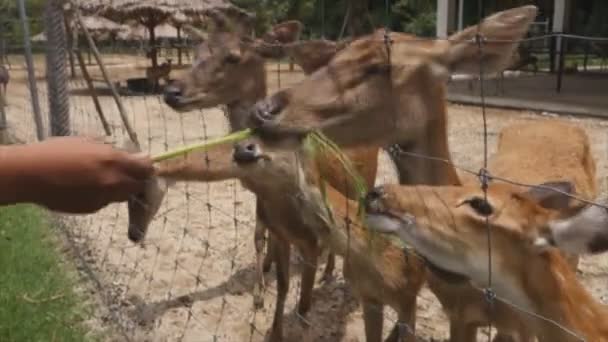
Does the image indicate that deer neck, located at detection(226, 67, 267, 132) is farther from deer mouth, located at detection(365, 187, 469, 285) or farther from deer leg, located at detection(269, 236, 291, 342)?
deer mouth, located at detection(365, 187, 469, 285)

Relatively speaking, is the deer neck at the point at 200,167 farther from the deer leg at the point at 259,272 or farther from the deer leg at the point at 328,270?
the deer leg at the point at 328,270

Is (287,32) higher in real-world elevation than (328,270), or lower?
higher

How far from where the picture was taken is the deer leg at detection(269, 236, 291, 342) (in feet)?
14.4

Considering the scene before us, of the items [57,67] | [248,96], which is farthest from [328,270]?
[57,67]

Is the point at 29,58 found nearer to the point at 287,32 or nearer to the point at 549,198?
the point at 287,32

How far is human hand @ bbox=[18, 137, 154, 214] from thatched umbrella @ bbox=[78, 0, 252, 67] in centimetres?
1707

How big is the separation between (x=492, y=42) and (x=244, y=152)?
1.27m

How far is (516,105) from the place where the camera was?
11930 mm

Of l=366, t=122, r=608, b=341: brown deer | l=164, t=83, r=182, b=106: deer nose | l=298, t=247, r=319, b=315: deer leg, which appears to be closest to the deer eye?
l=366, t=122, r=608, b=341: brown deer

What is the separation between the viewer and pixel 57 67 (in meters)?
6.31

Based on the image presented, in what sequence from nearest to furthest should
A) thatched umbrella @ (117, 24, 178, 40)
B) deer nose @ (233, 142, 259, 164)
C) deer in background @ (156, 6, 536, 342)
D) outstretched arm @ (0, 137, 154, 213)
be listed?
outstretched arm @ (0, 137, 154, 213)
deer in background @ (156, 6, 536, 342)
deer nose @ (233, 142, 259, 164)
thatched umbrella @ (117, 24, 178, 40)

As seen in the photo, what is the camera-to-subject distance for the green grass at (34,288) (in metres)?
4.14

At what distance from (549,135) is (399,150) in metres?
1.98

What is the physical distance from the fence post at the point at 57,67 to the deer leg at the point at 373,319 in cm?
376
